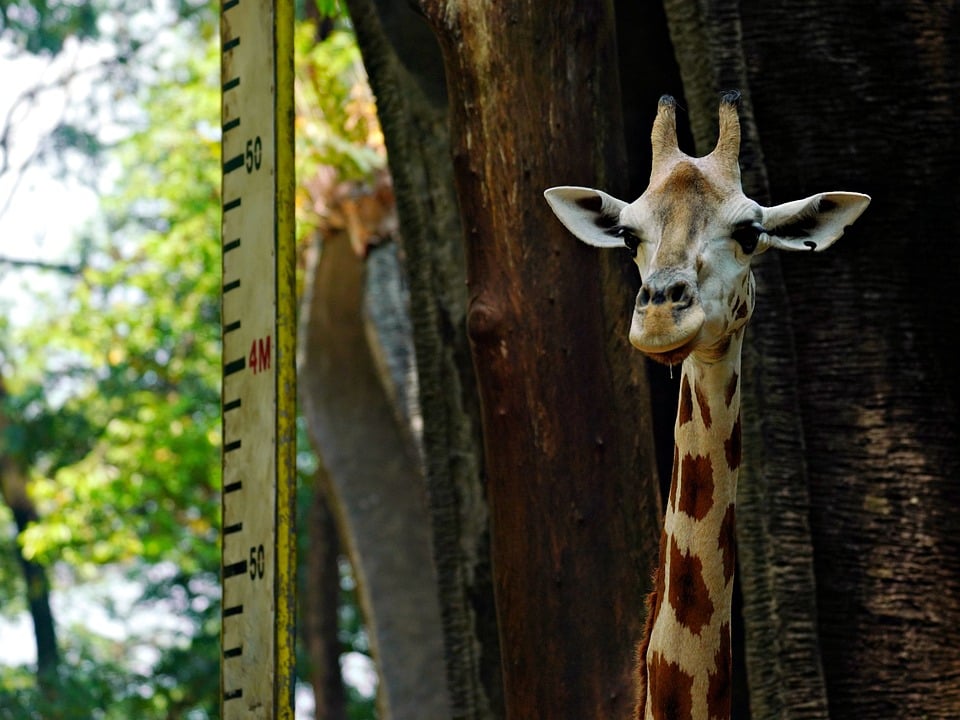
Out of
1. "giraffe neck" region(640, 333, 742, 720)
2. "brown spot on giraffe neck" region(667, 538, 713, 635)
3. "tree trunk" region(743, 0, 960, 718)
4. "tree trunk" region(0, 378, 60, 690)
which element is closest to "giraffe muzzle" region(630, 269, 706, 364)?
"giraffe neck" region(640, 333, 742, 720)

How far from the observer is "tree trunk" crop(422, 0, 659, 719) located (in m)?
4.24

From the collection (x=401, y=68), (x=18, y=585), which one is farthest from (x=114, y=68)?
(x=401, y=68)

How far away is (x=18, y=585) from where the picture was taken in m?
24.7

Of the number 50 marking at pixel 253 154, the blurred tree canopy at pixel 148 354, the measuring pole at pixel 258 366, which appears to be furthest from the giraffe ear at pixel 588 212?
the blurred tree canopy at pixel 148 354

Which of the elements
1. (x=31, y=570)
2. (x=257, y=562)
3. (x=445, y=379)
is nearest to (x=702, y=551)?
(x=257, y=562)

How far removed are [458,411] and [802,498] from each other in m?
1.44

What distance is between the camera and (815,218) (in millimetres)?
3607

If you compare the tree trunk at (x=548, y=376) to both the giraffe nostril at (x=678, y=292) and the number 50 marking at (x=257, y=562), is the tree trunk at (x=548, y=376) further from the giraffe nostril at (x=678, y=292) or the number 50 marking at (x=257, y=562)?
the giraffe nostril at (x=678, y=292)

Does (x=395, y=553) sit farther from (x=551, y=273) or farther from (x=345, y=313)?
(x=551, y=273)

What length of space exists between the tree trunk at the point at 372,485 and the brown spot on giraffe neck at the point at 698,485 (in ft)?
Result: 20.9

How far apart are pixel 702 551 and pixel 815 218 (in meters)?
0.84

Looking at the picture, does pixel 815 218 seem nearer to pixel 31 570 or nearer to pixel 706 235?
pixel 706 235

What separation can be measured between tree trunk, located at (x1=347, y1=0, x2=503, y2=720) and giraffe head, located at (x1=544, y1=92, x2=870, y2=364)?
7.77 feet

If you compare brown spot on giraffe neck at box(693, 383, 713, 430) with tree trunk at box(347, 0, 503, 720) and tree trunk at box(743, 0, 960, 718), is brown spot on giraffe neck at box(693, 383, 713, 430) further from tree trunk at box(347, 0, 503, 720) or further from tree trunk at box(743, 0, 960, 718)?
tree trunk at box(347, 0, 503, 720)
